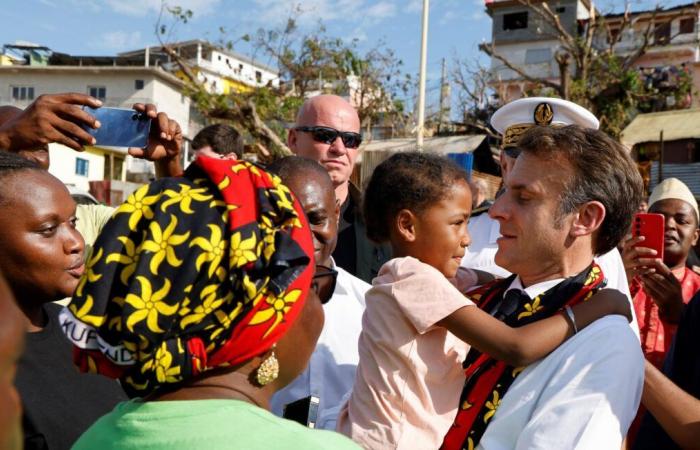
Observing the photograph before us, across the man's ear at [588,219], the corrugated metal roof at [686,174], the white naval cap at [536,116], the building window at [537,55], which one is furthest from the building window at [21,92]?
the man's ear at [588,219]

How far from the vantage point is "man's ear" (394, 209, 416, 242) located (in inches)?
108

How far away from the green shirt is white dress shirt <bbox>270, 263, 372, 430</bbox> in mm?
1220

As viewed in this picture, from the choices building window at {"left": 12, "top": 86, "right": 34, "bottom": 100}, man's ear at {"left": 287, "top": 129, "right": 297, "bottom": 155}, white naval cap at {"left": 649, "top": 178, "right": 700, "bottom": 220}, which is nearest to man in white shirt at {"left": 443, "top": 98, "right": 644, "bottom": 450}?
man's ear at {"left": 287, "top": 129, "right": 297, "bottom": 155}

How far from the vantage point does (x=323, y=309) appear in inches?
72.0

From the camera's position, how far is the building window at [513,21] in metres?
46.5

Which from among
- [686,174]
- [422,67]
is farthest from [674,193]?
[686,174]

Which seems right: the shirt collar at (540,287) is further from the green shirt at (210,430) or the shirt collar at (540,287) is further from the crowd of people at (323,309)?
the green shirt at (210,430)

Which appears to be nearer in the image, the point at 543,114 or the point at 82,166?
the point at 543,114

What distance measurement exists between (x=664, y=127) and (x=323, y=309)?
924 inches

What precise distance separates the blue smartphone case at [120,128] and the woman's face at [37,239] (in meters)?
0.36

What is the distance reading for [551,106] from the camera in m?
3.35

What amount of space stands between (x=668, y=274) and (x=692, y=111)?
72.6 feet

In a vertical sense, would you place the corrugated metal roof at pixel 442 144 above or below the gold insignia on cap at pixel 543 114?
above

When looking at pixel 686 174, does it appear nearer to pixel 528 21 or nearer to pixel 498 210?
pixel 498 210
